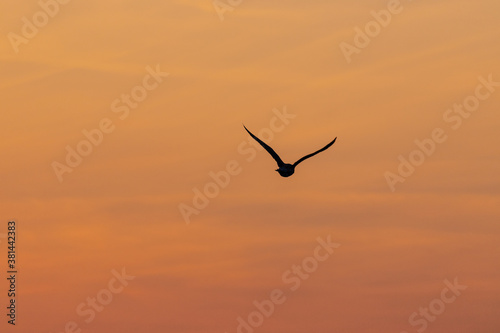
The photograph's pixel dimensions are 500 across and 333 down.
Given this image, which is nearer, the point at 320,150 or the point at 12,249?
the point at 320,150

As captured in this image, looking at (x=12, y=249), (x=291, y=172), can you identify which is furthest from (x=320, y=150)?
(x=12, y=249)

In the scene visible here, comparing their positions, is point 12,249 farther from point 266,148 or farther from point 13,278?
point 266,148

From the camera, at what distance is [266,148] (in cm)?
8394

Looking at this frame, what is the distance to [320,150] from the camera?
8300cm

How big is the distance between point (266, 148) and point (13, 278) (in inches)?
880

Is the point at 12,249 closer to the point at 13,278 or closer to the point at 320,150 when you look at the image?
the point at 13,278

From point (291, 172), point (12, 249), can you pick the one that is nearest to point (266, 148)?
point (291, 172)

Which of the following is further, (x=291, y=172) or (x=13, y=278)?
(x=13, y=278)

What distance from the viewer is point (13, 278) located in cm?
9550

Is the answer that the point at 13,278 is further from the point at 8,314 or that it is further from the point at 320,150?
the point at 320,150

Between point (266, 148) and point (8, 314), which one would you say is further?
point (8, 314)

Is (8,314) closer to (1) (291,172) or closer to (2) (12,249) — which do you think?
(2) (12,249)

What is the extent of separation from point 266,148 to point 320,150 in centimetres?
331

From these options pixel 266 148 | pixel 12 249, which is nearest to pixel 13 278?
A: pixel 12 249
